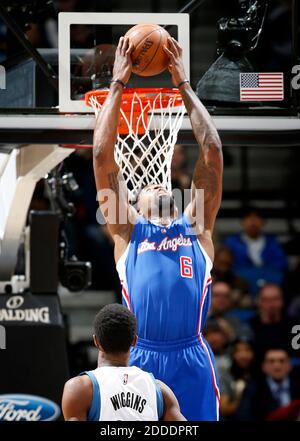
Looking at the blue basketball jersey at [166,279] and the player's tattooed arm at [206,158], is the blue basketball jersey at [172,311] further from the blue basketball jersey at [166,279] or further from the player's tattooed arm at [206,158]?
the player's tattooed arm at [206,158]

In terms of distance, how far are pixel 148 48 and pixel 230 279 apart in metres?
4.75

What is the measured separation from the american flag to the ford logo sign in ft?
8.82

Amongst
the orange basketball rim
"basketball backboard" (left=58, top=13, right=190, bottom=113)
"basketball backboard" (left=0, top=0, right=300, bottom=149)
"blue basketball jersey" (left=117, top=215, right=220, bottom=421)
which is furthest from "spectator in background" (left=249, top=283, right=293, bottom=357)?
"blue basketball jersey" (left=117, top=215, right=220, bottom=421)

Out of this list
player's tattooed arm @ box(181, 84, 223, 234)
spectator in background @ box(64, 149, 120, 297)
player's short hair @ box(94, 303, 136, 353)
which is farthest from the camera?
spectator in background @ box(64, 149, 120, 297)

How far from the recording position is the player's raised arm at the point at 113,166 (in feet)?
16.5

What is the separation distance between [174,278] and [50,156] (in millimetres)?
1639

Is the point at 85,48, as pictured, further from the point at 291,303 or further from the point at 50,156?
the point at 291,303

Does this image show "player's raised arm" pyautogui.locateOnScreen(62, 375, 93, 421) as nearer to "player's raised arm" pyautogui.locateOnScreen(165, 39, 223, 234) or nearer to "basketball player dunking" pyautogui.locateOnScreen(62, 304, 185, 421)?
"basketball player dunking" pyautogui.locateOnScreen(62, 304, 185, 421)

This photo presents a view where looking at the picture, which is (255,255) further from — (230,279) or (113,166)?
(113,166)

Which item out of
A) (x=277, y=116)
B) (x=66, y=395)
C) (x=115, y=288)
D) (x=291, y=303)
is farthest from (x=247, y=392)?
(x=66, y=395)

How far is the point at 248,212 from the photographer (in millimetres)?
10086

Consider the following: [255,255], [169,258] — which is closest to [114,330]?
[169,258]

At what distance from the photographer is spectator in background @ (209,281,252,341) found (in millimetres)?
9219

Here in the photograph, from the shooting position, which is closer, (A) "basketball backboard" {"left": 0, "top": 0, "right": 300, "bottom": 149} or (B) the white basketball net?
(B) the white basketball net
